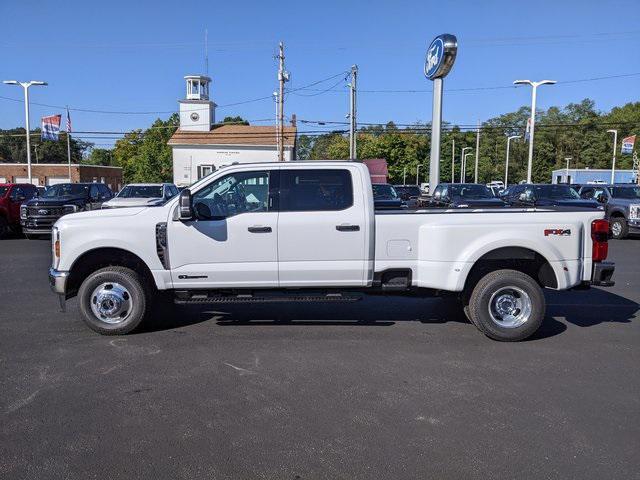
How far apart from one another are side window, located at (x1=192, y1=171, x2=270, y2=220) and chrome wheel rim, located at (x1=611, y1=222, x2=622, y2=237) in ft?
52.9

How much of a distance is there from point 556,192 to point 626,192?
3089mm

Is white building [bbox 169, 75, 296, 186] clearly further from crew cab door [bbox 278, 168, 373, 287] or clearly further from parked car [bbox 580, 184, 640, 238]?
crew cab door [bbox 278, 168, 373, 287]

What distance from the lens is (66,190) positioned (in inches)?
766

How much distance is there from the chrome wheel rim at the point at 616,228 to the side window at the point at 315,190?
50.8 feet

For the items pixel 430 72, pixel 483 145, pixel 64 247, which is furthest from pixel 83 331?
pixel 483 145

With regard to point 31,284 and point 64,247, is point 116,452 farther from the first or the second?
point 31,284

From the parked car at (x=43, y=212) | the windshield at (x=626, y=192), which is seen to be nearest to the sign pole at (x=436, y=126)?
the windshield at (x=626, y=192)

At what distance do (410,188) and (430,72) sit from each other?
43.2 ft

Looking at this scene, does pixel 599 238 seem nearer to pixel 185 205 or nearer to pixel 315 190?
pixel 315 190

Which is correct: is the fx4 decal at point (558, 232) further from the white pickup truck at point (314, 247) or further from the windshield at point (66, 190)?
the windshield at point (66, 190)

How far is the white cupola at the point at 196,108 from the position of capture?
55.6 meters

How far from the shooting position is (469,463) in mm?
3586

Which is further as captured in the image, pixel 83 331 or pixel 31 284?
pixel 31 284

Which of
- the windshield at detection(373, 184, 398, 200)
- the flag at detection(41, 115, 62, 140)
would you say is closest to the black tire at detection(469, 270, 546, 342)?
the windshield at detection(373, 184, 398, 200)
